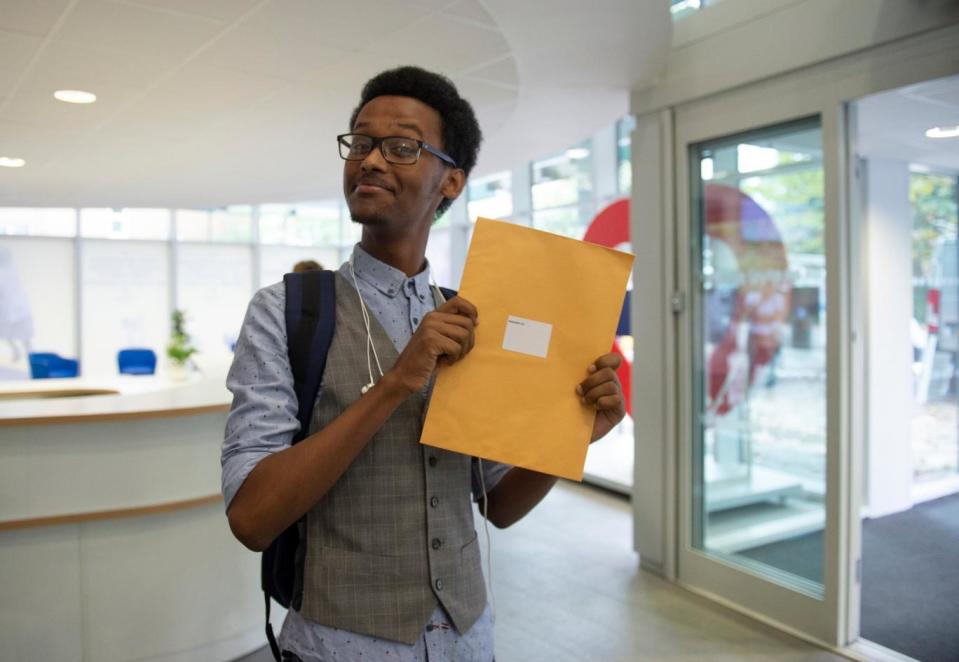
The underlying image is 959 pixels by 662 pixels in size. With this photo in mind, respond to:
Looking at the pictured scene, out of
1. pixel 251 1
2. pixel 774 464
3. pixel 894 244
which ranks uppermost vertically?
pixel 251 1

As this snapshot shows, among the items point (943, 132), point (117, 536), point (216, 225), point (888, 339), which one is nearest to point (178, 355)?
point (117, 536)

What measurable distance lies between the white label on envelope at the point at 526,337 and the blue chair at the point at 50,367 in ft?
29.1

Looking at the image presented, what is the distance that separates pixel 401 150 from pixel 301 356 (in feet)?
1.16

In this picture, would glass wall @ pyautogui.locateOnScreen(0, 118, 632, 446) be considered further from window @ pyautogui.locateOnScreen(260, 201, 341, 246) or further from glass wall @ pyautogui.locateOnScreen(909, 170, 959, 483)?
glass wall @ pyautogui.locateOnScreen(909, 170, 959, 483)

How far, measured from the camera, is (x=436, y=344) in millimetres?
975

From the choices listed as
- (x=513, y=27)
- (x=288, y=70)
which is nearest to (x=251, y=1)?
(x=288, y=70)

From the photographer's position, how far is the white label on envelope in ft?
3.53

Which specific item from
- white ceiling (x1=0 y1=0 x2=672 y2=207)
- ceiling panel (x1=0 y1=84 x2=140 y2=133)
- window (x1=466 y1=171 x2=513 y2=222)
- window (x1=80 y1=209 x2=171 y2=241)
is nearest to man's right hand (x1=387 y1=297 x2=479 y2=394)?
white ceiling (x1=0 y1=0 x2=672 y2=207)

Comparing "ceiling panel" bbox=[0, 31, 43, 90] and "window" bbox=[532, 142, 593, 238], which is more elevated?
"window" bbox=[532, 142, 593, 238]

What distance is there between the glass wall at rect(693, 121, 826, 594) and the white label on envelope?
2950 millimetres

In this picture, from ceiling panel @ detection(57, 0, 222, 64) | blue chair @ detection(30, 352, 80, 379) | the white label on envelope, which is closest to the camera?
the white label on envelope

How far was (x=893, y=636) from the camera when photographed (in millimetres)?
3451

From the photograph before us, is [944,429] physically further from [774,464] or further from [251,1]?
[251,1]

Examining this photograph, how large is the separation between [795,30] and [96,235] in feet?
35.7
